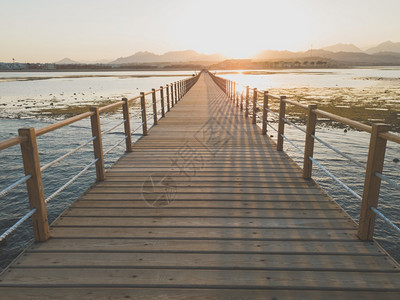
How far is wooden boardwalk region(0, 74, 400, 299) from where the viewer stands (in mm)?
2369

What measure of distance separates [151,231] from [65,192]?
18.7ft

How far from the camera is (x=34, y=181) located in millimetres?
2908

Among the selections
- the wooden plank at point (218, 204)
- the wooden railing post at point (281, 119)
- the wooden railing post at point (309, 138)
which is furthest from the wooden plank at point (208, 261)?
the wooden railing post at point (281, 119)

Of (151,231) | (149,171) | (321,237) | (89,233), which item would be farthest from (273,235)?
(149,171)

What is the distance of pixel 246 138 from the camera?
771 centimetres

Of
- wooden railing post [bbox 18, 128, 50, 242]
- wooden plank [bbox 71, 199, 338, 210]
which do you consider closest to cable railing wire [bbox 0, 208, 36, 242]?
wooden railing post [bbox 18, 128, 50, 242]

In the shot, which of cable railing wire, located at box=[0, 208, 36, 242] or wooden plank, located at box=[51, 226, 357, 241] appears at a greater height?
cable railing wire, located at box=[0, 208, 36, 242]

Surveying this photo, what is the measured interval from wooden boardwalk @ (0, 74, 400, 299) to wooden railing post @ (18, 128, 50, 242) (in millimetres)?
146

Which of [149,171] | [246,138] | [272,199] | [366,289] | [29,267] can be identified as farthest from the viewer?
[246,138]

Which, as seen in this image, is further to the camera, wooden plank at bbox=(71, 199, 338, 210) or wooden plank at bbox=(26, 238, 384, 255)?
wooden plank at bbox=(71, 199, 338, 210)

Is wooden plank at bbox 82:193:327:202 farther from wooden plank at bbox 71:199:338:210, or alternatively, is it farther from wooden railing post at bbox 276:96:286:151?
wooden railing post at bbox 276:96:286:151

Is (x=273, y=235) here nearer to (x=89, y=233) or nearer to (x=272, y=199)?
(x=272, y=199)

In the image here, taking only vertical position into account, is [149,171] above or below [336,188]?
above

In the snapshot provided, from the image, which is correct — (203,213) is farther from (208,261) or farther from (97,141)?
(97,141)
